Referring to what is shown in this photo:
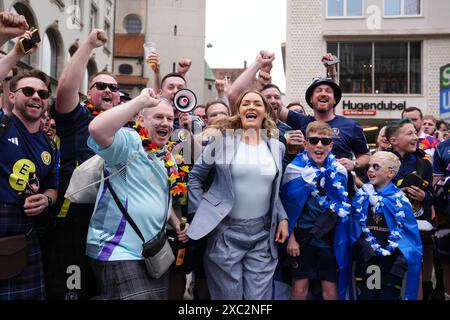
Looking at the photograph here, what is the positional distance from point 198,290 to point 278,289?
91cm

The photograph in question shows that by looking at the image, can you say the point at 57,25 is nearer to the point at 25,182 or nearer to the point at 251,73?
the point at 251,73

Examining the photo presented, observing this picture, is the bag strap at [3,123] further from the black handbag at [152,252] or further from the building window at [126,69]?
the building window at [126,69]

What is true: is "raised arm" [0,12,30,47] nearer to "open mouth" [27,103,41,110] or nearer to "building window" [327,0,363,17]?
"open mouth" [27,103,41,110]

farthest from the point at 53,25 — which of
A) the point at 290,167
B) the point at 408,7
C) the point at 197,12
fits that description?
the point at 197,12

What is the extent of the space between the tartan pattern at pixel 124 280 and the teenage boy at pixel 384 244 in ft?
6.04

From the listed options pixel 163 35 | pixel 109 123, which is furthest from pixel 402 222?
pixel 163 35

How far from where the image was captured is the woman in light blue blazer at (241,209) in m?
3.22

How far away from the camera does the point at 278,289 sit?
11.6 feet

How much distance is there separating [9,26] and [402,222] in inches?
A: 140

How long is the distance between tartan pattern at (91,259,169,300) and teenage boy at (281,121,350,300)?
1306 millimetres

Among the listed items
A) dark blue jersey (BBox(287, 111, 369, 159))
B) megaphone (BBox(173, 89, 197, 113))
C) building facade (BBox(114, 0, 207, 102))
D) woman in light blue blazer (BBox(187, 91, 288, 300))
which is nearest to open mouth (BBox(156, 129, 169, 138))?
woman in light blue blazer (BBox(187, 91, 288, 300))

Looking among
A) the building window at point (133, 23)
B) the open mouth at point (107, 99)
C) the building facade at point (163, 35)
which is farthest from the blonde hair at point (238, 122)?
the building window at point (133, 23)

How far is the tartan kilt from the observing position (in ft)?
9.57

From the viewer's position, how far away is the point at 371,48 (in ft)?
66.0
